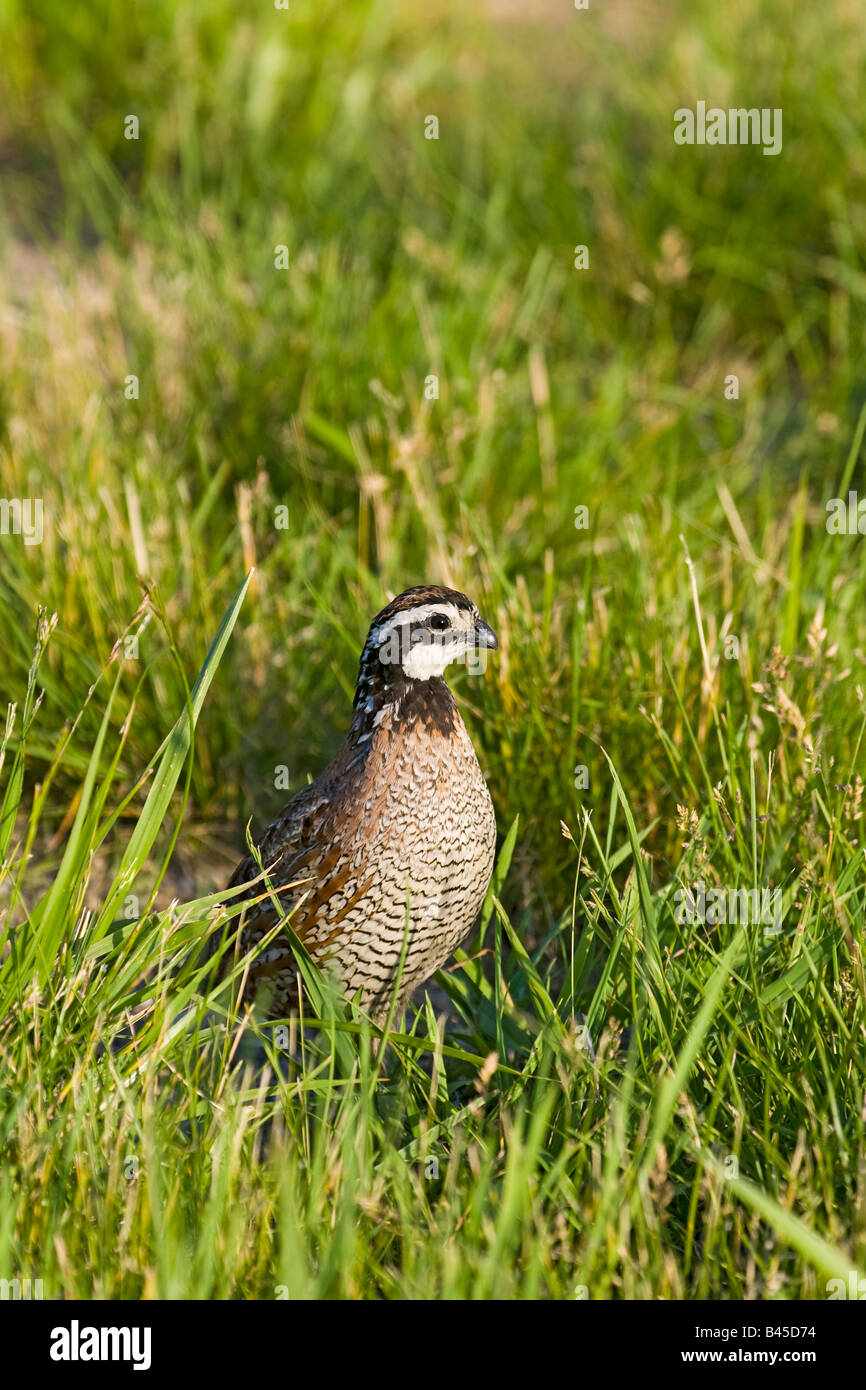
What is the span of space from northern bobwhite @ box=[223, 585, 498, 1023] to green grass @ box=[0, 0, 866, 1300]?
14 centimetres

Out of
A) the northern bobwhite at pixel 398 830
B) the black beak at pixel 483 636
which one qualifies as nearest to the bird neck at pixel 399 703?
the northern bobwhite at pixel 398 830

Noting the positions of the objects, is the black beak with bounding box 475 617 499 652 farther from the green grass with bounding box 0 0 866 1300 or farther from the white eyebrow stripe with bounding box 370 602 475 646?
the green grass with bounding box 0 0 866 1300

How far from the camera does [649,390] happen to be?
19.0 feet

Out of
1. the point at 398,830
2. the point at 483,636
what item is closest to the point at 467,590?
the point at 483,636

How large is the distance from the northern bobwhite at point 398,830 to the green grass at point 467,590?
0.47ft

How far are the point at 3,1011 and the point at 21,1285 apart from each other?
53 centimetres

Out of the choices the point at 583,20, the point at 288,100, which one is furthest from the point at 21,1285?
the point at 583,20

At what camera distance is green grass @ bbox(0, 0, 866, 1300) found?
2562 mm

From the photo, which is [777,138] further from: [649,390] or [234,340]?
[234,340]

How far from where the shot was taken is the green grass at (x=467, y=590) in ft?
8.41

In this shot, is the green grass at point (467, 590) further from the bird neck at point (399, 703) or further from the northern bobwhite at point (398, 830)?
the bird neck at point (399, 703)

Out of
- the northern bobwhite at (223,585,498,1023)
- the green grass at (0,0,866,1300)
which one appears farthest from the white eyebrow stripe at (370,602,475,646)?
the green grass at (0,0,866,1300)

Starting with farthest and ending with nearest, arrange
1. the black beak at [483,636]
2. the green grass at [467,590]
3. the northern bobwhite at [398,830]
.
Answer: the black beak at [483,636]
the northern bobwhite at [398,830]
the green grass at [467,590]

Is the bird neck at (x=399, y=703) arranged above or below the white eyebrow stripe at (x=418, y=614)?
below
